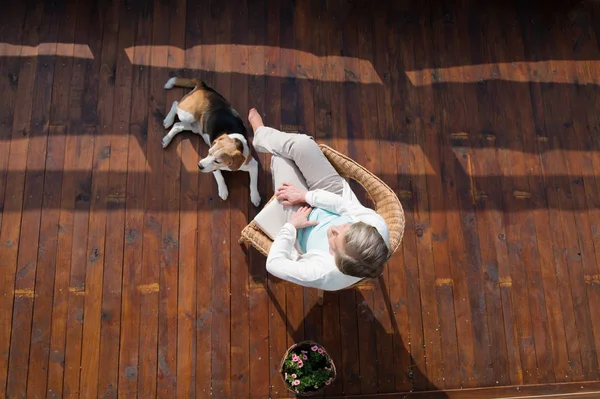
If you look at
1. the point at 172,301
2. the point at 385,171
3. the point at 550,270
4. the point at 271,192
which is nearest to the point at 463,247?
the point at 550,270

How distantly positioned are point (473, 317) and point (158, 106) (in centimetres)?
238

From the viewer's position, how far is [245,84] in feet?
9.37

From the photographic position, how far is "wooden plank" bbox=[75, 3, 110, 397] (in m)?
2.40

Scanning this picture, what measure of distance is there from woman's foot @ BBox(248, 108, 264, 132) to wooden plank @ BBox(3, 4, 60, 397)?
127cm

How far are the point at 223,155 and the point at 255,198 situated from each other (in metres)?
0.44

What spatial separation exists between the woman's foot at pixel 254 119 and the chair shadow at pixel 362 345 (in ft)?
3.21

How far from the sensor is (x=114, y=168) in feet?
8.71

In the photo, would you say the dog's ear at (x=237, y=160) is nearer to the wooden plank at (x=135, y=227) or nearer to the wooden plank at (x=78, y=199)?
the wooden plank at (x=135, y=227)

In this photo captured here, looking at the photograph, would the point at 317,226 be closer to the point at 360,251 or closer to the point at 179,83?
the point at 360,251

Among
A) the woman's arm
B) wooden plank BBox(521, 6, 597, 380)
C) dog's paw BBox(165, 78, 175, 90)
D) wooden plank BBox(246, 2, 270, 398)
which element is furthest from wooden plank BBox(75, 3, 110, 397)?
wooden plank BBox(521, 6, 597, 380)

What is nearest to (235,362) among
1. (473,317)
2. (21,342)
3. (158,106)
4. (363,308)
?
(363,308)

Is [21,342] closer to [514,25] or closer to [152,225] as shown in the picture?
[152,225]

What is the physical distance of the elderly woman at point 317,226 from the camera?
5.21ft

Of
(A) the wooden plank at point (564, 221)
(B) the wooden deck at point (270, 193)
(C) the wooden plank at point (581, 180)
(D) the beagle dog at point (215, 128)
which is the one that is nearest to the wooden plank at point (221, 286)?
(B) the wooden deck at point (270, 193)
